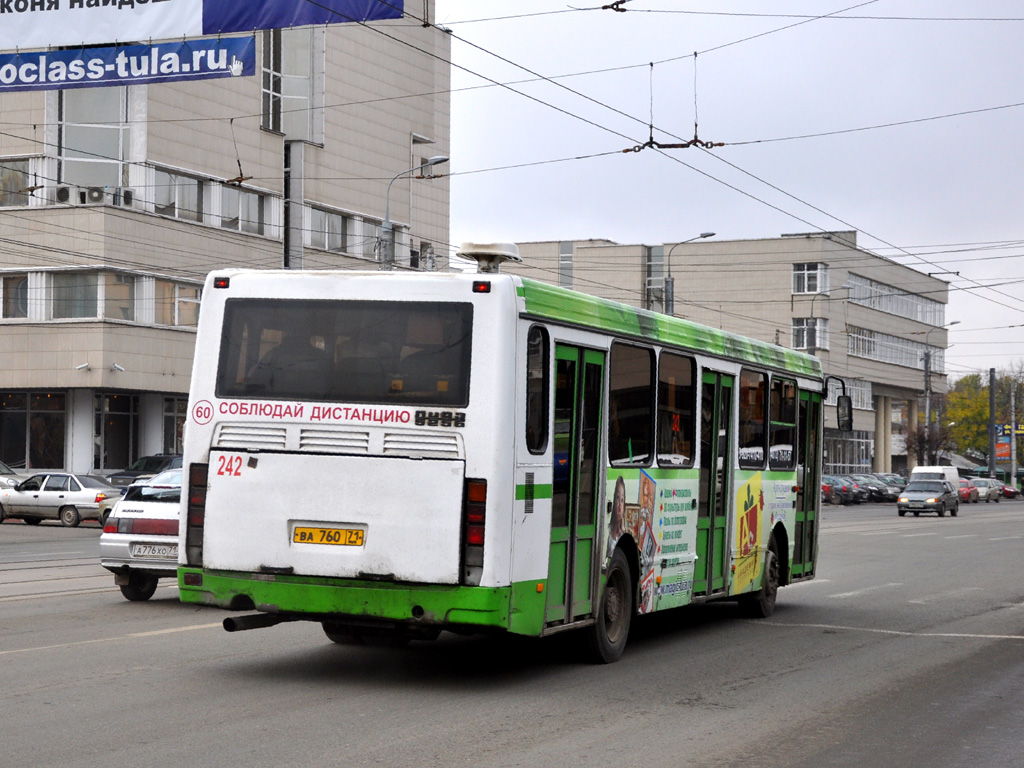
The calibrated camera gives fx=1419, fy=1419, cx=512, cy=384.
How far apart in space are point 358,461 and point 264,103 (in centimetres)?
4731

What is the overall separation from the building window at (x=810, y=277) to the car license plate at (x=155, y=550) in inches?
3121

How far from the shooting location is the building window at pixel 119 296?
47.3 metres

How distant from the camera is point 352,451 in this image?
30.8 feet

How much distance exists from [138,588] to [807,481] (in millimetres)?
7546

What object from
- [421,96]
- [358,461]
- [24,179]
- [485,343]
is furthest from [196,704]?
[421,96]

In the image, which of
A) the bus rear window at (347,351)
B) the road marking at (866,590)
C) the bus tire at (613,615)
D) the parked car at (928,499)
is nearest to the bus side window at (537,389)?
the bus rear window at (347,351)

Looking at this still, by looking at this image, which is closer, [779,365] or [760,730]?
[760,730]

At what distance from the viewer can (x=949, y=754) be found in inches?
307

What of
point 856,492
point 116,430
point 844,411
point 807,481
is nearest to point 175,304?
point 116,430

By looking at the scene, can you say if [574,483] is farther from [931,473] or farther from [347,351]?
[931,473]

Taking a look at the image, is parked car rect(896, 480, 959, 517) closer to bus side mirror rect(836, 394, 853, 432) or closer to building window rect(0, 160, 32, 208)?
Result: building window rect(0, 160, 32, 208)

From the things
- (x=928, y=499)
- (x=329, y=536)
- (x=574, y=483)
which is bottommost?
(x=928, y=499)

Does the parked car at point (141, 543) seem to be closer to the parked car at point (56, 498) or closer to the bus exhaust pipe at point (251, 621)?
the bus exhaust pipe at point (251, 621)

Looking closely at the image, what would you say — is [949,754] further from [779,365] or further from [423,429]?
[779,365]
